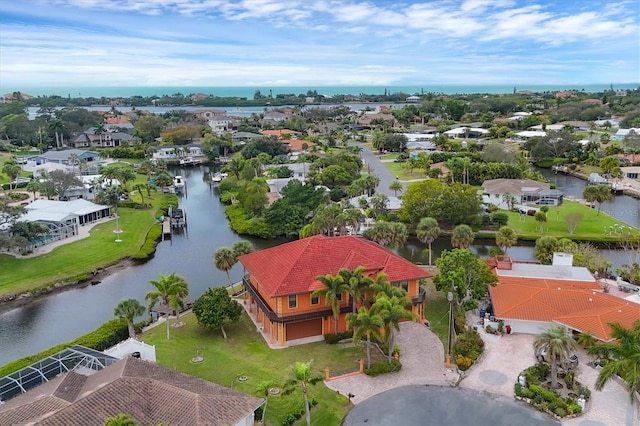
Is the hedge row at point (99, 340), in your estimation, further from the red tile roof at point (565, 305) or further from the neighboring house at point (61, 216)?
the red tile roof at point (565, 305)

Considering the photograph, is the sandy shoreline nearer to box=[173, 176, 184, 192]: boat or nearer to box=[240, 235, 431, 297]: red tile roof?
box=[240, 235, 431, 297]: red tile roof

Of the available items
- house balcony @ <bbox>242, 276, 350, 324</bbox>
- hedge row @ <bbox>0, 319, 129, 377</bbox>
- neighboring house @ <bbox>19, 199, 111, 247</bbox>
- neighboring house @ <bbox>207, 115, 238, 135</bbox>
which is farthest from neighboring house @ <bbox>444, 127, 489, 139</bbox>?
hedge row @ <bbox>0, 319, 129, 377</bbox>

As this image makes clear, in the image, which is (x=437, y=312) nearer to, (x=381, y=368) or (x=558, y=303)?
(x=558, y=303)

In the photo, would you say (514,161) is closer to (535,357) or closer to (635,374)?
(535,357)

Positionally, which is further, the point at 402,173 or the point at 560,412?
the point at 402,173

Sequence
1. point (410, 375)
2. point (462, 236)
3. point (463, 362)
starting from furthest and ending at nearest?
point (462, 236) < point (463, 362) < point (410, 375)

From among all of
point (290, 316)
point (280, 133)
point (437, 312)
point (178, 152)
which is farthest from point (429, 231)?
point (280, 133)

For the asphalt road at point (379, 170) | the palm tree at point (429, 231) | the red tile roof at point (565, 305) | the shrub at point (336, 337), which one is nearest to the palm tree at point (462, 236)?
the palm tree at point (429, 231)
